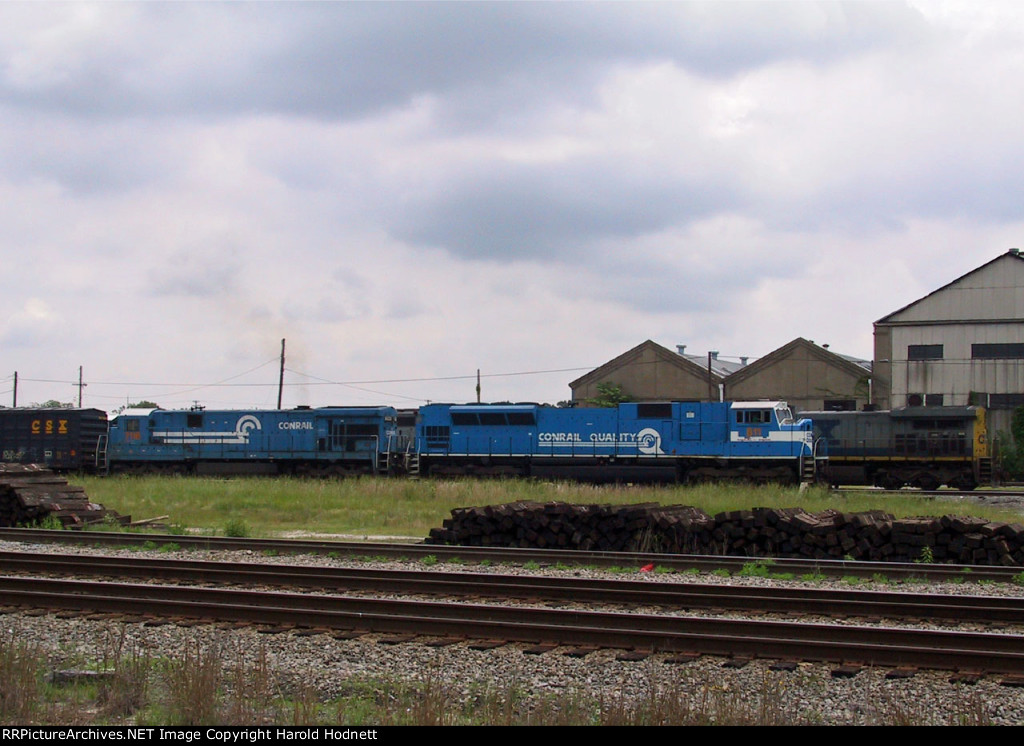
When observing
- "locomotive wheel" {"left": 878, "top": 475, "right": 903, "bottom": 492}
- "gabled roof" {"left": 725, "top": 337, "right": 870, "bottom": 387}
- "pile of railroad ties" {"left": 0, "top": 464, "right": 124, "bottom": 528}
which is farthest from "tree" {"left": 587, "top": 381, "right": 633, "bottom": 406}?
"pile of railroad ties" {"left": 0, "top": 464, "right": 124, "bottom": 528}

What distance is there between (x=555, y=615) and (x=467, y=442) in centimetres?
2387

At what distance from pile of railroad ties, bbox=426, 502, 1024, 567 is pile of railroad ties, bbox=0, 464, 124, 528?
8857 millimetres

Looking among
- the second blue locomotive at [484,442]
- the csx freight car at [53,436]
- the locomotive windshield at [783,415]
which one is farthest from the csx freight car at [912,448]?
the csx freight car at [53,436]

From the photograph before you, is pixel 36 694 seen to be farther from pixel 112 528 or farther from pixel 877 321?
pixel 877 321

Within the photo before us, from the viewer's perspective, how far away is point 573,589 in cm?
1086

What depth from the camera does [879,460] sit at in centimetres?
3412

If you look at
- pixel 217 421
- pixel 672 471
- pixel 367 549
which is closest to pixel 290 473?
pixel 217 421

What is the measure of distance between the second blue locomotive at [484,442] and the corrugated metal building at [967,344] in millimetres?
19301

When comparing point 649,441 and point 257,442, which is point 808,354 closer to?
point 649,441

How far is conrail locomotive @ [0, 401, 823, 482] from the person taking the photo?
99.3 ft

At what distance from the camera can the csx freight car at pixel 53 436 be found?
36500 mm

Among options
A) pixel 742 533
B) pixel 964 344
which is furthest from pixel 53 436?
pixel 964 344

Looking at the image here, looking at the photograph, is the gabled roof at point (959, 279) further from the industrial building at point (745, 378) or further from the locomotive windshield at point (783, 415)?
the locomotive windshield at point (783, 415)

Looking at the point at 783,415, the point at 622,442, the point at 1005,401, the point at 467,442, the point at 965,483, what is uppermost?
the point at 1005,401
